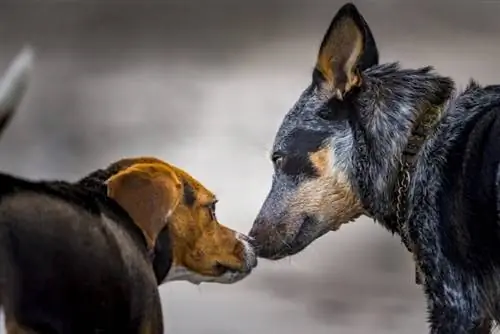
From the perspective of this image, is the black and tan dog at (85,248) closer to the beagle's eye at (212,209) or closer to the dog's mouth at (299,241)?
the beagle's eye at (212,209)

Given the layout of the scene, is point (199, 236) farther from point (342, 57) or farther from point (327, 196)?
point (342, 57)

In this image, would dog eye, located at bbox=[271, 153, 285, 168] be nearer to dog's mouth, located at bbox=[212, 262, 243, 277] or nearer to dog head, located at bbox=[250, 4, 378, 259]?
dog head, located at bbox=[250, 4, 378, 259]

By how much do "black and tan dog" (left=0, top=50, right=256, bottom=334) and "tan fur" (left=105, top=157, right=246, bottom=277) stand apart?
1 cm

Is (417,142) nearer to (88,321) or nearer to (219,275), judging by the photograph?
(219,275)

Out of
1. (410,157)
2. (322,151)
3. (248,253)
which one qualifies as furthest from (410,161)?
(248,253)

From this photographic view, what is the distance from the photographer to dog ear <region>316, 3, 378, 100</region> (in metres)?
1.34

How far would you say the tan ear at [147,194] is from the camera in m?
1.25

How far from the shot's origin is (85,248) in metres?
1.10

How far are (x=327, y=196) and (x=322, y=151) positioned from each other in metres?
0.06

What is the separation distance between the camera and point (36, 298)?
3.50 ft

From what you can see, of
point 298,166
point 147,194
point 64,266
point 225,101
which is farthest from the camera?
point 225,101

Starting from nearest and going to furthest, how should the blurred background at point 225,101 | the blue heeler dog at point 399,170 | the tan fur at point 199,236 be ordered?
the blue heeler dog at point 399,170 < the tan fur at point 199,236 < the blurred background at point 225,101

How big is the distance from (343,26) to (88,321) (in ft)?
1.69

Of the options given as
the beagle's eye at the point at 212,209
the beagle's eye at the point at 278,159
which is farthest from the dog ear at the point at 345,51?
the beagle's eye at the point at 212,209
